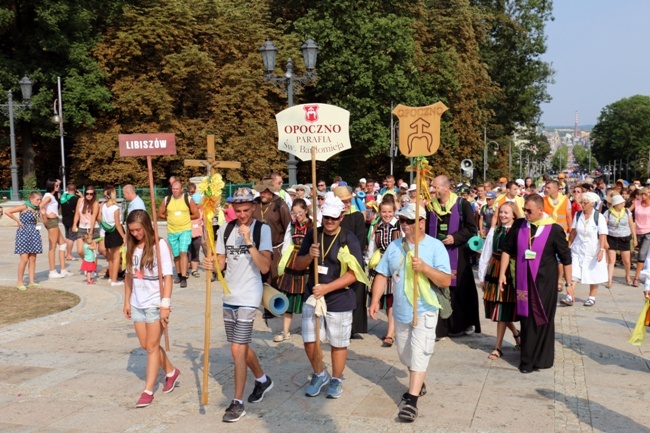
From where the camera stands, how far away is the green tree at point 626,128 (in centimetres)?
12388

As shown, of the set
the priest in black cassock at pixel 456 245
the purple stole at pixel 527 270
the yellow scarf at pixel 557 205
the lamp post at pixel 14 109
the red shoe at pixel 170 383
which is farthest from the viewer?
the lamp post at pixel 14 109

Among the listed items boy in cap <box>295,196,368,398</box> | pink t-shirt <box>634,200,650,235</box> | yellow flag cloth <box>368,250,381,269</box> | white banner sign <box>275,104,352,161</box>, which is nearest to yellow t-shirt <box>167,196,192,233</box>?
yellow flag cloth <box>368,250,381,269</box>

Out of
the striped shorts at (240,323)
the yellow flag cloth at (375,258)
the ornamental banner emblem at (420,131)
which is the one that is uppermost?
the ornamental banner emblem at (420,131)

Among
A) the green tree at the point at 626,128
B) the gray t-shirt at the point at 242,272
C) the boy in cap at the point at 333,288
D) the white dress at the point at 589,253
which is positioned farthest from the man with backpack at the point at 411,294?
the green tree at the point at 626,128

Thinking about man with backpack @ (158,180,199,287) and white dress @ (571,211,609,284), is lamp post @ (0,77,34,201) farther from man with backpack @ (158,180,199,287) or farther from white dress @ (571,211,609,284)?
white dress @ (571,211,609,284)

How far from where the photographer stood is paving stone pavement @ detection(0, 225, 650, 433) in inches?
227

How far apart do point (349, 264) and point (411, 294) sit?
0.59 metres

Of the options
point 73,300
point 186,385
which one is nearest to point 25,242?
point 73,300

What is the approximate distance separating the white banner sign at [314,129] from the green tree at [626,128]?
12081 cm

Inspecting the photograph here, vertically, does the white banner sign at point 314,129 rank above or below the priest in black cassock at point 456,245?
above

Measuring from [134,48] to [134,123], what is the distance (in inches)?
140

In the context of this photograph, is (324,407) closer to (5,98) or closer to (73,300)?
(73,300)

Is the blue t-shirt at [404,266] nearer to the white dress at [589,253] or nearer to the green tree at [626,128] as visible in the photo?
the white dress at [589,253]

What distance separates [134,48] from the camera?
34.6 metres
